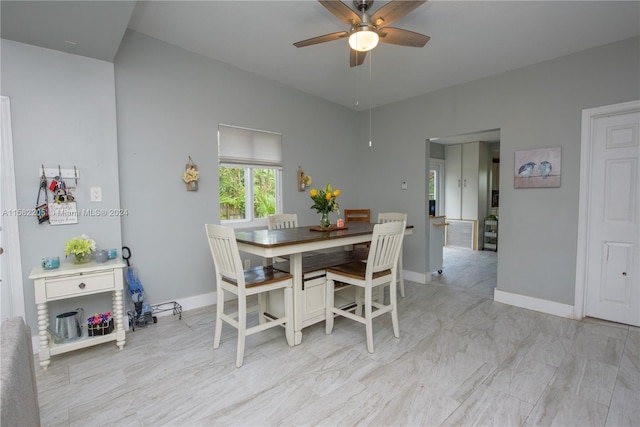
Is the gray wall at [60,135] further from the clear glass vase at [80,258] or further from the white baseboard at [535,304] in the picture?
the white baseboard at [535,304]

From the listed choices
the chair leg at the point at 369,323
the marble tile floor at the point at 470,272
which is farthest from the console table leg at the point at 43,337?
the marble tile floor at the point at 470,272

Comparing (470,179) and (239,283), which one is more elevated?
→ (470,179)

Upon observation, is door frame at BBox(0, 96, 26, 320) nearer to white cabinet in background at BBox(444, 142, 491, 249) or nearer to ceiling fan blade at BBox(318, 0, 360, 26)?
ceiling fan blade at BBox(318, 0, 360, 26)

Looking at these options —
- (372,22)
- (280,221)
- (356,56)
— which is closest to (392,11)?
(372,22)

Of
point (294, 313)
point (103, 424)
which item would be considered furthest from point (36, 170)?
point (294, 313)

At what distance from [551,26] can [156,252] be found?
13.3 ft

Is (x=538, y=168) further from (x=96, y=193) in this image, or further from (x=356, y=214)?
(x=96, y=193)

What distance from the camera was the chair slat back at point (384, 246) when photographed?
7.73ft

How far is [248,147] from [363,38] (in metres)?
2.00

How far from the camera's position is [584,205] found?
9.81 ft

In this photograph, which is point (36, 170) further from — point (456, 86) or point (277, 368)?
point (456, 86)

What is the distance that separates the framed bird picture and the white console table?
397 centimetres

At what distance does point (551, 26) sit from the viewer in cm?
253

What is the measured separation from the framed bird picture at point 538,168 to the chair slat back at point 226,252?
3105 mm
